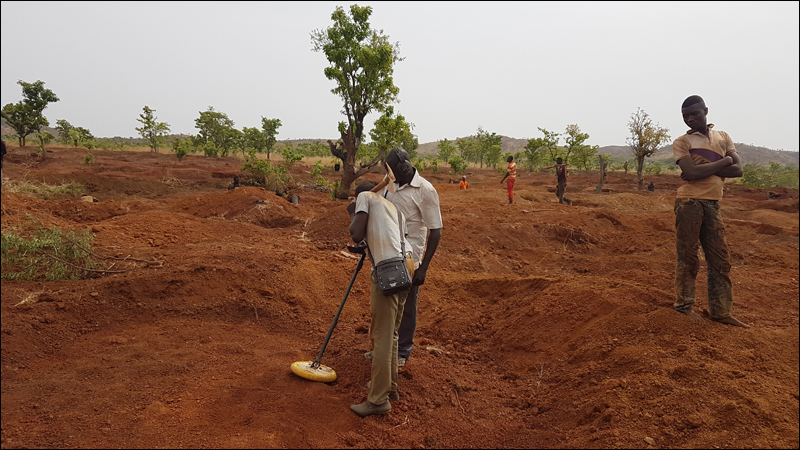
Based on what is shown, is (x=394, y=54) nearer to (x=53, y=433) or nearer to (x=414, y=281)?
(x=414, y=281)

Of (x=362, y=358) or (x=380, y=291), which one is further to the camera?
(x=362, y=358)

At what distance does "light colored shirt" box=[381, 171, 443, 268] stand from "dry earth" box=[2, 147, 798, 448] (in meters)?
1.10

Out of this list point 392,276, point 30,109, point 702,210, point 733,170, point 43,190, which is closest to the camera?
point 392,276

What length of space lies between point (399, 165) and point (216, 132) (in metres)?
33.8

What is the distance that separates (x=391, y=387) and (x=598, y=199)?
15426mm

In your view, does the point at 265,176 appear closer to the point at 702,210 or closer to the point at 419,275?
the point at 419,275

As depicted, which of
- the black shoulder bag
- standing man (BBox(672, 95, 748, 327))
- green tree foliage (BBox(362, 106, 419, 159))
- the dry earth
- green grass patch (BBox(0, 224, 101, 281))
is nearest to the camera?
the dry earth

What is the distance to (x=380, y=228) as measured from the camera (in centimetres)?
293

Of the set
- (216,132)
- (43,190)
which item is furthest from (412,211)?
(216,132)

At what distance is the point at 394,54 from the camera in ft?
46.1

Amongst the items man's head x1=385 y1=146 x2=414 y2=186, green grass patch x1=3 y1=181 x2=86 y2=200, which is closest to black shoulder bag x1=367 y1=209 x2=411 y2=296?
man's head x1=385 y1=146 x2=414 y2=186

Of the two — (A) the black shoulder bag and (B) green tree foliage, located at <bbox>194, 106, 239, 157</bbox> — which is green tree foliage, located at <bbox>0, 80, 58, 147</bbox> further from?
(A) the black shoulder bag

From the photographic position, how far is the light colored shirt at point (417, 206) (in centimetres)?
355

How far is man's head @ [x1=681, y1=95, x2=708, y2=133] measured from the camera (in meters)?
3.75
